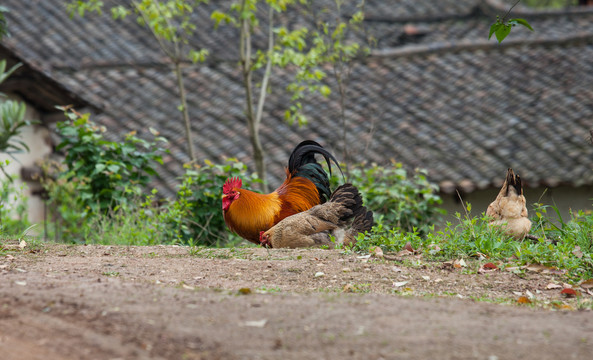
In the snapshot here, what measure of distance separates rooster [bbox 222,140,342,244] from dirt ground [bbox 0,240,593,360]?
1296 millimetres

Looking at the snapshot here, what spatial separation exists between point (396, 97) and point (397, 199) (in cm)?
491

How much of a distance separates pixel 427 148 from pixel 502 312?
748 centimetres

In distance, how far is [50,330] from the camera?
309 cm

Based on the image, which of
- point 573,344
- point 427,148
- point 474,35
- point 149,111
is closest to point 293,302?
point 573,344

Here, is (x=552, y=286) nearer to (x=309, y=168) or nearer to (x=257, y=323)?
(x=257, y=323)

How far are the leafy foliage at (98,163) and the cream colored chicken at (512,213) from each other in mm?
3486

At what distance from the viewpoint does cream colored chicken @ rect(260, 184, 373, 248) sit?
5648mm

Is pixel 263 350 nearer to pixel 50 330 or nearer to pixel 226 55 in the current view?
pixel 50 330

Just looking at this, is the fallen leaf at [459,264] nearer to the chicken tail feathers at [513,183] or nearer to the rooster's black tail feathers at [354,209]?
the chicken tail feathers at [513,183]

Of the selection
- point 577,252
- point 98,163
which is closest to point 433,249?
point 577,252

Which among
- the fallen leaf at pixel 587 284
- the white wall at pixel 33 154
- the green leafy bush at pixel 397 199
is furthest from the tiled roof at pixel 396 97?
the fallen leaf at pixel 587 284

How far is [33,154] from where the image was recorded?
402 inches

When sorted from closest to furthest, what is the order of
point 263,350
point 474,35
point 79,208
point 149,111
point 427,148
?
point 263,350 → point 79,208 → point 427,148 → point 149,111 → point 474,35

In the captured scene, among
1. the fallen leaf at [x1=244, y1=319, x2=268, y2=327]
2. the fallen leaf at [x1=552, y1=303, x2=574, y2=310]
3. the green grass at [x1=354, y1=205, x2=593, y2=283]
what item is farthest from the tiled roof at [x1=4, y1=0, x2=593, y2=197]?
the fallen leaf at [x1=244, y1=319, x2=268, y2=327]
